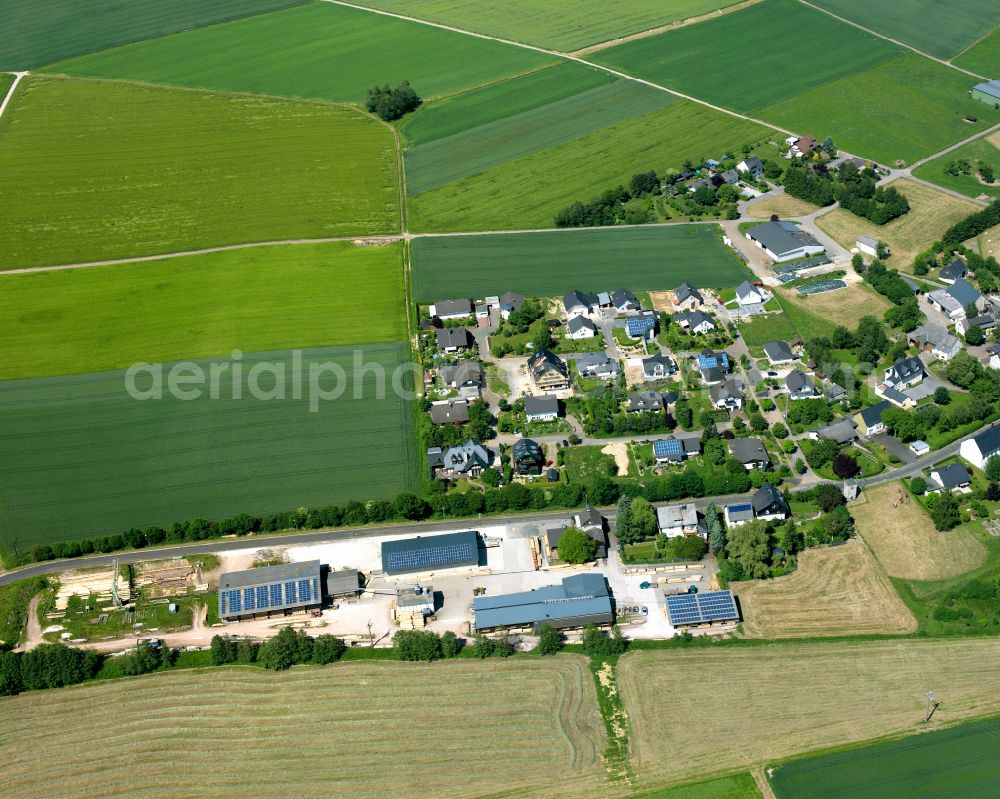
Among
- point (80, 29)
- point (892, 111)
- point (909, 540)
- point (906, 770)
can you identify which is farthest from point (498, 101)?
point (906, 770)

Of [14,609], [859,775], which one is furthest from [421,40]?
[859,775]

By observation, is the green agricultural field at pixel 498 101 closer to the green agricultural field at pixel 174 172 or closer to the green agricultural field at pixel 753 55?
the green agricultural field at pixel 174 172

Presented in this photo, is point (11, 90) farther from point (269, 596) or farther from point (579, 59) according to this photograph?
point (269, 596)

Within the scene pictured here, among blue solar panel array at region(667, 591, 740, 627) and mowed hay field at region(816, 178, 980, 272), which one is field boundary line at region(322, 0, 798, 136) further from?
blue solar panel array at region(667, 591, 740, 627)

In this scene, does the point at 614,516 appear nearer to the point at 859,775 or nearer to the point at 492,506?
the point at 492,506

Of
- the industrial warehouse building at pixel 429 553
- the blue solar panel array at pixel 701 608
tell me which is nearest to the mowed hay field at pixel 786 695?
the blue solar panel array at pixel 701 608

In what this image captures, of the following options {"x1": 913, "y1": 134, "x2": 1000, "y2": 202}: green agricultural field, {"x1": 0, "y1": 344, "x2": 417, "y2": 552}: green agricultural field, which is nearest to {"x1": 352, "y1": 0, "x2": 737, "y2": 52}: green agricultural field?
{"x1": 913, "y1": 134, "x2": 1000, "y2": 202}: green agricultural field
